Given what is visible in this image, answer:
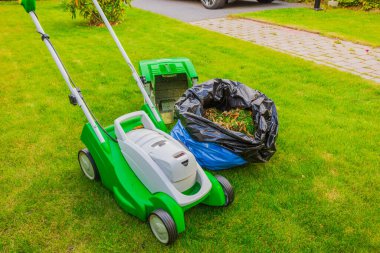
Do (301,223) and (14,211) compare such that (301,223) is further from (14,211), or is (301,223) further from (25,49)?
(25,49)

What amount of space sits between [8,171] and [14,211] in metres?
0.57

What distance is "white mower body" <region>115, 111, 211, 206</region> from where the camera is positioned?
2.30 meters

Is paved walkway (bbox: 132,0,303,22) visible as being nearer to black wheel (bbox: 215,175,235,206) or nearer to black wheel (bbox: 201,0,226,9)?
black wheel (bbox: 201,0,226,9)

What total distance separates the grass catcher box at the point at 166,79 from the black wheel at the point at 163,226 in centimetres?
155

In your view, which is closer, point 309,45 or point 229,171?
point 229,171

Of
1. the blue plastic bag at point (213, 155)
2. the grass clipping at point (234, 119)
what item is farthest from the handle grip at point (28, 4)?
the grass clipping at point (234, 119)

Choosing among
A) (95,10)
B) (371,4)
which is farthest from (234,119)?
(371,4)

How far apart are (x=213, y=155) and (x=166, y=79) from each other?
1297mm

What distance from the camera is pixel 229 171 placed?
3.12 m

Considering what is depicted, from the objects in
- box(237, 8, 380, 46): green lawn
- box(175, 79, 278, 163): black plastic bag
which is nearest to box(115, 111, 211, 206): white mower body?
box(175, 79, 278, 163): black plastic bag

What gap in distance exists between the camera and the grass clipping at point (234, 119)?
10.6 ft

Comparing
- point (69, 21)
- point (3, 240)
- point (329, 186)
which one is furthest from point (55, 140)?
point (69, 21)

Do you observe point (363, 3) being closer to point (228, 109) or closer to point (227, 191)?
point (228, 109)

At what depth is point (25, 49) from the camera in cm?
666
